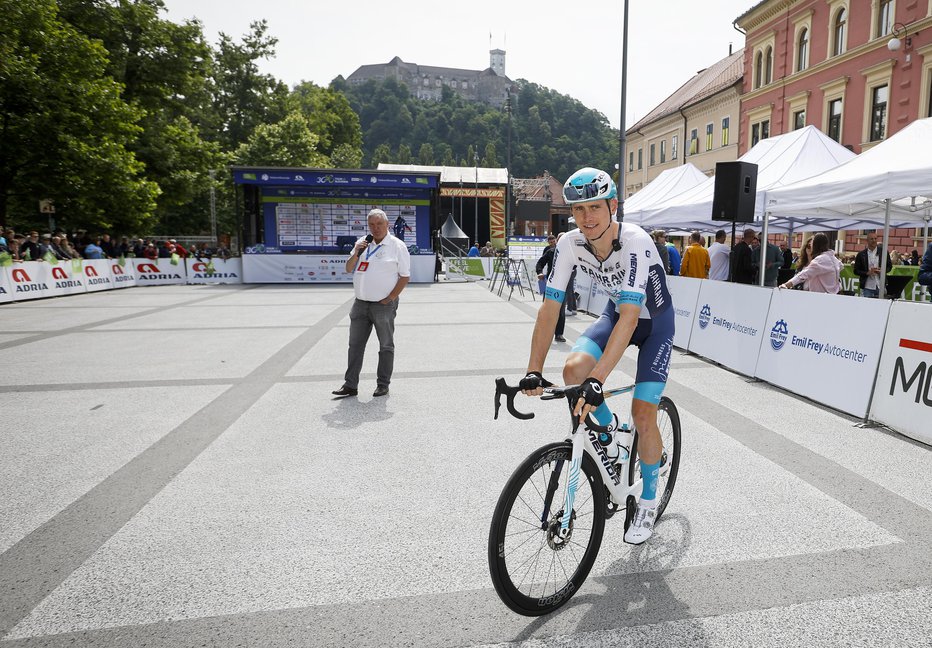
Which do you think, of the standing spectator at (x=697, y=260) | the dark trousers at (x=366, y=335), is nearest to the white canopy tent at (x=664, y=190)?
the standing spectator at (x=697, y=260)

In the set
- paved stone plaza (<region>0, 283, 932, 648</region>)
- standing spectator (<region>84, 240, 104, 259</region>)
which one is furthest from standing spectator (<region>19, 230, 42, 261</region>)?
paved stone plaza (<region>0, 283, 932, 648</region>)

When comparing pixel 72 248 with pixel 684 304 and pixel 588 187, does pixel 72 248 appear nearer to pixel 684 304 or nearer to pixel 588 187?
pixel 684 304

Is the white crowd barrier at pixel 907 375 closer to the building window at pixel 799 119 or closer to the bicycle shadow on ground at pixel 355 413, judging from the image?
the bicycle shadow on ground at pixel 355 413

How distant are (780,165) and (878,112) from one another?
15813 mm

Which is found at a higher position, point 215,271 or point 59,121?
point 59,121

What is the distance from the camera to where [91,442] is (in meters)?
4.92

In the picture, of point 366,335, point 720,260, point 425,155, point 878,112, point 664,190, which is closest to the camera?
point 366,335

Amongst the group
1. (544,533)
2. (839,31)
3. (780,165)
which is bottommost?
(544,533)

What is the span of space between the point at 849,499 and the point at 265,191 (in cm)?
2258

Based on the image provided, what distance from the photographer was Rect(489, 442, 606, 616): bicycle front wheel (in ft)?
7.89

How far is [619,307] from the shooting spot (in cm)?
283

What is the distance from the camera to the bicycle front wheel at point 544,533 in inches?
94.7

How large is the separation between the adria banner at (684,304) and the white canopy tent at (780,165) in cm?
270

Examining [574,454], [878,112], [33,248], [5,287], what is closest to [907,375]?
[574,454]
